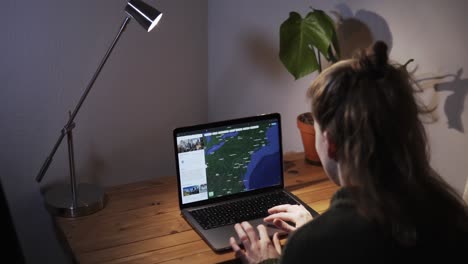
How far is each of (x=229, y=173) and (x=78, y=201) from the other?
0.46 metres

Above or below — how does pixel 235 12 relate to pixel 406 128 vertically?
above

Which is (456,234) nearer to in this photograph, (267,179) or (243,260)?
(243,260)

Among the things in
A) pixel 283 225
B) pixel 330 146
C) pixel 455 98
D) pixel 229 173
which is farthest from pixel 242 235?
pixel 455 98

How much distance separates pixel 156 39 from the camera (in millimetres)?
2355

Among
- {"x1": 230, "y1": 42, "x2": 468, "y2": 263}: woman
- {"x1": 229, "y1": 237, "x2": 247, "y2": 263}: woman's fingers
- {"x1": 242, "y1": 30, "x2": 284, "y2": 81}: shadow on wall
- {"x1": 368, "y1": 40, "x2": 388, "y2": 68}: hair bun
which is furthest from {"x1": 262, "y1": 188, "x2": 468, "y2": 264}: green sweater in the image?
{"x1": 242, "y1": 30, "x2": 284, "y2": 81}: shadow on wall

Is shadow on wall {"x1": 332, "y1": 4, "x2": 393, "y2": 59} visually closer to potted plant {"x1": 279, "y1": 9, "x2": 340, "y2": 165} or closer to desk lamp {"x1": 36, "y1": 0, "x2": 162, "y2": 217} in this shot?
potted plant {"x1": 279, "y1": 9, "x2": 340, "y2": 165}

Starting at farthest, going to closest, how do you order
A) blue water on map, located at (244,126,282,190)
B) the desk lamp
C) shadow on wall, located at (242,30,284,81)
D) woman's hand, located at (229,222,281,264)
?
shadow on wall, located at (242,30,284,81) < blue water on map, located at (244,126,282,190) < the desk lamp < woman's hand, located at (229,222,281,264)

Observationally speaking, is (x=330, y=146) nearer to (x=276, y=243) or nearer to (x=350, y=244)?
(x=350, y=244)

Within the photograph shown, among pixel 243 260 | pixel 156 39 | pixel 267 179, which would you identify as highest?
pixel 156 39

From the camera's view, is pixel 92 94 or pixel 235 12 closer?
pixel 92 94

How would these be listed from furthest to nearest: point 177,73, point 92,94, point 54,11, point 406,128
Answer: point 177,73
point 92,94
point 54,11
point 406,128

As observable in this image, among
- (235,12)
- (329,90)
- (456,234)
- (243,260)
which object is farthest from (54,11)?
(456,234)

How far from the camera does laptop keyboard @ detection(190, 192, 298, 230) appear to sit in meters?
1.70

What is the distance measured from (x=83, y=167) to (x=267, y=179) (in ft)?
2.69
